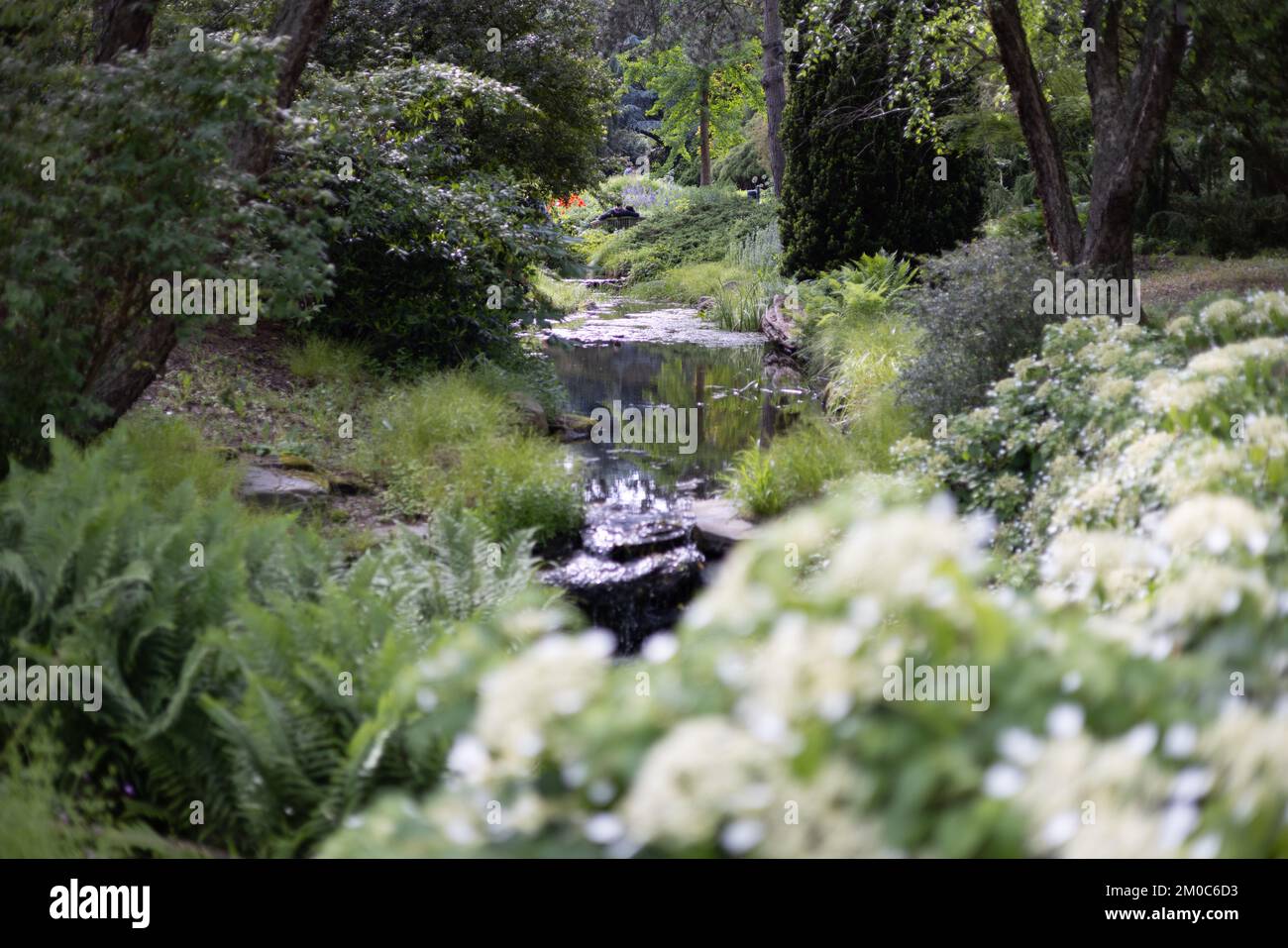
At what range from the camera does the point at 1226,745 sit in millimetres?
1761

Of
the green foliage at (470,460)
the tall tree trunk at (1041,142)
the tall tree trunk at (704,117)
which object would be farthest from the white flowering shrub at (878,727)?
the tall tree trunk at (704,117)

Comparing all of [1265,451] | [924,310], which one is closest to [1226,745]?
[1265,451]

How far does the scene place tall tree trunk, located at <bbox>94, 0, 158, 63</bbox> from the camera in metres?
7.49

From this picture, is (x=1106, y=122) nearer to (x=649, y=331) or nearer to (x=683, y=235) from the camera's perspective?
(x=649, y=331)

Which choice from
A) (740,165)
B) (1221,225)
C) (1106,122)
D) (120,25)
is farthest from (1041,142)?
(740,165)

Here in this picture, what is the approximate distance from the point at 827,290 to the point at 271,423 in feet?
27.5

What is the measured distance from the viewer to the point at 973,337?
27.2 ft

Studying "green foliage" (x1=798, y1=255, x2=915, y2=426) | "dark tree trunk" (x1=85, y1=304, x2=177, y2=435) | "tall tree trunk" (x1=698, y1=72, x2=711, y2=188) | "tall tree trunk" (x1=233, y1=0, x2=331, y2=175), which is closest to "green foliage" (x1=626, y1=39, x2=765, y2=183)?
"tall tree trunk" (x1=698, y1=72, x2=711, y2=188)

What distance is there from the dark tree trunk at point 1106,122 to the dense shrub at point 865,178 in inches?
221

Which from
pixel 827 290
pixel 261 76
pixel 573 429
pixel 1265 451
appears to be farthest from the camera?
Answer: pixel 827 290

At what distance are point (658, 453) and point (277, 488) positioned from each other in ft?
12.7

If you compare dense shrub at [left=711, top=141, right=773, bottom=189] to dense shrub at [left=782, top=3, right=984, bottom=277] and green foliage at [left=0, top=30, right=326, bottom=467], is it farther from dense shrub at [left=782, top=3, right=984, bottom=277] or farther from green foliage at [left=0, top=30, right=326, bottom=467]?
green foliage at [left=0, top=30, right=326, bottom=467]

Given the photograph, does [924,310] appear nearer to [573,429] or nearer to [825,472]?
[825,472]
